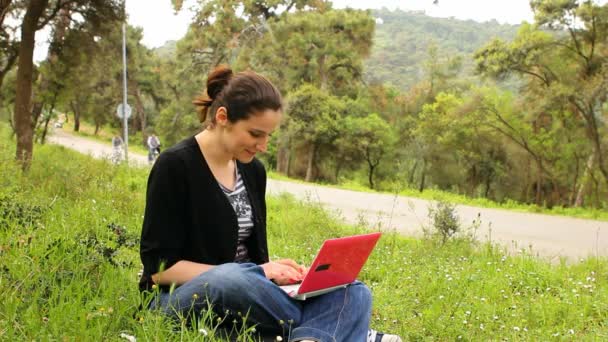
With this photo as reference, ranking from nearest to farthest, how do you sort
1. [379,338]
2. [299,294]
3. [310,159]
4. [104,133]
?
[299,294]
[379,338]
[310,159]
[104,133]

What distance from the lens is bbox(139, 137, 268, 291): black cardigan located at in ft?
8.20

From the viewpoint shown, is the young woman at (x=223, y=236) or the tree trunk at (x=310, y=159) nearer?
the young woman at (x=223, y=236)

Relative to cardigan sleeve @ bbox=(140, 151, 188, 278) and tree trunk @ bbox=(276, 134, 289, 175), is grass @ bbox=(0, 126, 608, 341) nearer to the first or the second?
cardigan sleeve @ bbox=(140, 151, 188, 278)

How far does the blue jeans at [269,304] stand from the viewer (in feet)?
7.89

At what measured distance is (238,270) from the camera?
245 centimetres

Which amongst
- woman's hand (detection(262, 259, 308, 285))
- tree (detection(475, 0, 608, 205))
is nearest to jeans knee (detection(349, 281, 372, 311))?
woman's hand (detection(262, 259, 308, 285))

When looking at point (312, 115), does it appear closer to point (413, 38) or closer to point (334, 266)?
point (334, 266)

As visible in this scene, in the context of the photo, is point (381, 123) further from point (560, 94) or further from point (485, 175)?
point (560, 94)

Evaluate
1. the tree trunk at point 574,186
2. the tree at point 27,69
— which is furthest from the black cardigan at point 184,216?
the tree trunk at point 574,186

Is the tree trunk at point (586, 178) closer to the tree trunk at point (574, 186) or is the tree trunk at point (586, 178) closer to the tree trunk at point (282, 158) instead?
the tree trunk at point (574, 186)

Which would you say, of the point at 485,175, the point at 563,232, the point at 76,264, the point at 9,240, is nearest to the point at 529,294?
the point at 76,264

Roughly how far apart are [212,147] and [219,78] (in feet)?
1.03

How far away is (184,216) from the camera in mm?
2594

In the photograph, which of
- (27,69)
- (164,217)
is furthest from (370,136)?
(164,217)
